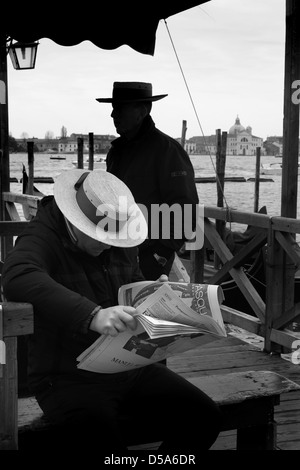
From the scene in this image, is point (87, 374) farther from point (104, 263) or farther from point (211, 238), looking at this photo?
point (211, 238)

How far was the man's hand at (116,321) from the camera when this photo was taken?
1896 millimetres

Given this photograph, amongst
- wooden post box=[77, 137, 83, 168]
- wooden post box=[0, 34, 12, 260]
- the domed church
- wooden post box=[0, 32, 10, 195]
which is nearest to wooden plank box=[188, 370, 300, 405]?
wooden post box=[0, 34, 12, 260]

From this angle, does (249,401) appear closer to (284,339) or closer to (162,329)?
(162,329)

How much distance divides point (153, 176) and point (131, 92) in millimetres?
472

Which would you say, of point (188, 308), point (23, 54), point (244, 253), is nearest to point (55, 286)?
point (188, 308)

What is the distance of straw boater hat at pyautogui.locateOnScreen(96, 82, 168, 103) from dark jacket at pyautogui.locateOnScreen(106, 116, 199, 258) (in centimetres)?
15

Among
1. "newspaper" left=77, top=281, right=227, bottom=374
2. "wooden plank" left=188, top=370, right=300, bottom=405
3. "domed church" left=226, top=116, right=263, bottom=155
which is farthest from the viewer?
"domed church" left=226, top=116, right=263, bottom=155

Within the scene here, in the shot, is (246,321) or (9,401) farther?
(246,321)

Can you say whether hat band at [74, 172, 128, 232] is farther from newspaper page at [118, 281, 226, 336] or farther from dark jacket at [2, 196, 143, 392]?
newspaper page at [118, 281, 226, 336]

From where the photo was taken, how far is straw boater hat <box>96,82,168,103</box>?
3.56 meters

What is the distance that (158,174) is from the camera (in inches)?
137
